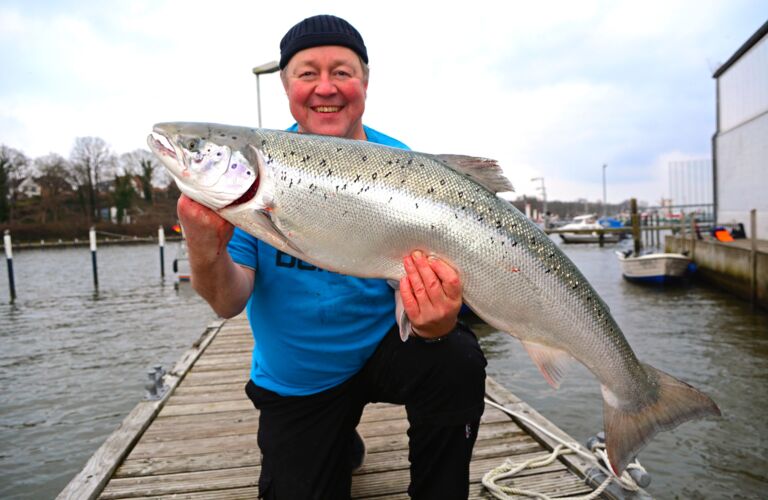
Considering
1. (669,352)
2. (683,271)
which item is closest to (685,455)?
(669,352)

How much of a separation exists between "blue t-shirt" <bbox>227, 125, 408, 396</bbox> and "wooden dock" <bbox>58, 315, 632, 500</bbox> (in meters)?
1.15

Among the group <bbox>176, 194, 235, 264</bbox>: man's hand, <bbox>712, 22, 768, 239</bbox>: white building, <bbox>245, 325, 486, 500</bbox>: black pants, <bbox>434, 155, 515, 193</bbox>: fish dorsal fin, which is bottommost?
<bbox>245, 325, 486, 500</bbox>: black pants

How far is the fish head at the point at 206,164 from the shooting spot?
227 centimetres

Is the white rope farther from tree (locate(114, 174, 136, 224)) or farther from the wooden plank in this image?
tree (locate(114, 174, 136, 224))

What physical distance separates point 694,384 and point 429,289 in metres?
10.1

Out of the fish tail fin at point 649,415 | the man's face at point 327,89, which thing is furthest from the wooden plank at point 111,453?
the fish tail fin at point 649,415

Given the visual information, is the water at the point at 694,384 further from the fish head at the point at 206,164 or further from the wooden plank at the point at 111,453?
the fish head at the point at 206,164

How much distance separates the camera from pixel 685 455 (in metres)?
7.31

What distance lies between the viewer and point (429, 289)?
247 cm

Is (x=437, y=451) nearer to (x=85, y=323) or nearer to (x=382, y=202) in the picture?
(x=382, y=202)

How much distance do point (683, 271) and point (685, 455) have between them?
18.1 meters

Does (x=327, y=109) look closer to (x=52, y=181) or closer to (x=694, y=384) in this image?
(x=694, y=384)

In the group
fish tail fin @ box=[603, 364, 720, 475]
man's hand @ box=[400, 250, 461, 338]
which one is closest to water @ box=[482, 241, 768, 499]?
fish tail fin @ box=[603, 364, 720, 475]

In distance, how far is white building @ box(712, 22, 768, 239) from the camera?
2512 cm
